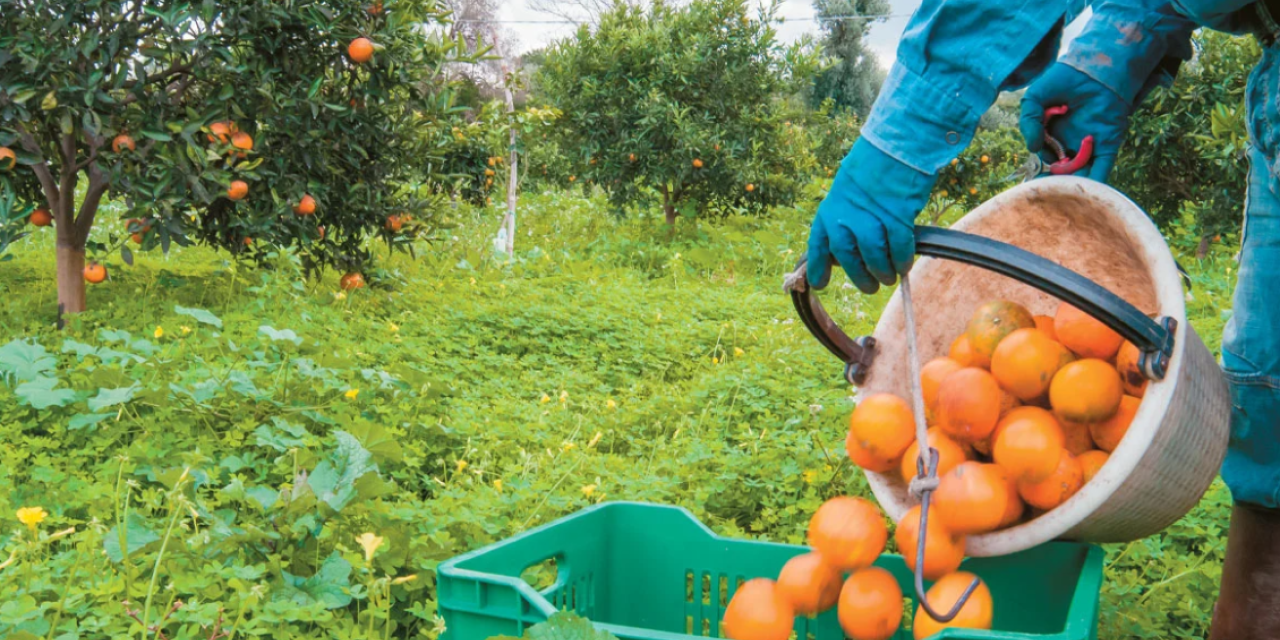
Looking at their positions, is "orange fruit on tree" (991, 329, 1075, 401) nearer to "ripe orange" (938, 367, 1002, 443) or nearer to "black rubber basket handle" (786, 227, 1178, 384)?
"ripe orange" (938, 367, 1002, 443)

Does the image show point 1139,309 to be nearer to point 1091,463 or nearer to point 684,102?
point 1091,463

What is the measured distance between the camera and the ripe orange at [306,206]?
435 centimetres

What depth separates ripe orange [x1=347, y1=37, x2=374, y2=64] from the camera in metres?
4.26

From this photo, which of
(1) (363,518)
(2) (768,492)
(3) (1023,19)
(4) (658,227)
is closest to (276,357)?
(1) (363,518)

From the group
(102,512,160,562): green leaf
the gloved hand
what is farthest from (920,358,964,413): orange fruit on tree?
(102,512,160,562): green leaf

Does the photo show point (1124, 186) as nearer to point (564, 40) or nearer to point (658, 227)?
point (658, 227)

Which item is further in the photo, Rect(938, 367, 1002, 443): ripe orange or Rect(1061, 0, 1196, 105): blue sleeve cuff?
Rect(1061, 0, 1196, 105): blue sleeve cuff

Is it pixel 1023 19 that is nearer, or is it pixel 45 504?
pixel 1023 19

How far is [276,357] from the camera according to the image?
3.48 m

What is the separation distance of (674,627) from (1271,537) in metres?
1.02

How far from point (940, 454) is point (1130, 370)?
0.28m

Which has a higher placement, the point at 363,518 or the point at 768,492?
the point at 363,518

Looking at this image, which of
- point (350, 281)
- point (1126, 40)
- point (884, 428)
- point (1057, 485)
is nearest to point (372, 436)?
point (884, 428)

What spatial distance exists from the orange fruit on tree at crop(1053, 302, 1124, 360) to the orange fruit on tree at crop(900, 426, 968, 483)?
223mm
